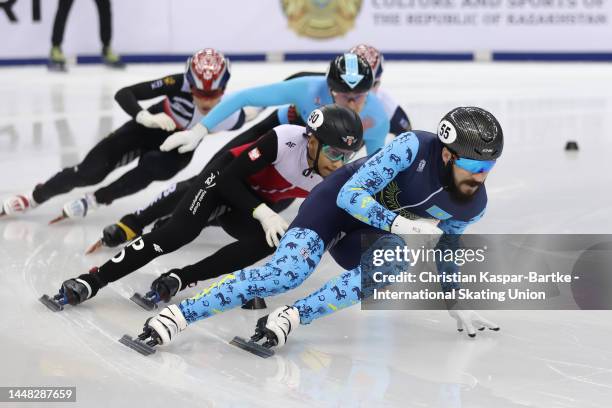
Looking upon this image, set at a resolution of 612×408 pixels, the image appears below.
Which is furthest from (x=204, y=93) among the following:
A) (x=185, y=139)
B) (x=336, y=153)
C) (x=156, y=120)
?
(x=336, y=153)

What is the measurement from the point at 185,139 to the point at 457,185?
6.69ft

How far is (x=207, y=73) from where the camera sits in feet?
18.4

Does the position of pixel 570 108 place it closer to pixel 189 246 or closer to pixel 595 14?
pixel 595 14

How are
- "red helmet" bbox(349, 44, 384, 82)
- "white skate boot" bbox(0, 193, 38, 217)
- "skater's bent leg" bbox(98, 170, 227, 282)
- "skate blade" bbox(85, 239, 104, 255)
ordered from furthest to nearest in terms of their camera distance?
"red helmet" bbox(349, 44, 384, 82), "white skate boot" bbox(0, 193, 38, 217), "skate blade" bbox(85, 239, 104, 255), "skater's bent leg" bbox(98, 170, 227, 282)

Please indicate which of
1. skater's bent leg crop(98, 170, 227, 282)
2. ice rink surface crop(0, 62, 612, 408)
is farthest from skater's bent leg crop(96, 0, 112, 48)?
skater's bent leg crop(98, 170, 227, 282)

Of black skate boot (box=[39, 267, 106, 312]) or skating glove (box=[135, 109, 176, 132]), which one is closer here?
black skate boot (box=[39, 267, 106, 312])

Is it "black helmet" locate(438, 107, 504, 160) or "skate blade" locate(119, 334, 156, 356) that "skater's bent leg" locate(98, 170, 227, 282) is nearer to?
"skate blade" locate(119, 334, 156, 356)

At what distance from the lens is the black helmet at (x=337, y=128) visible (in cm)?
398

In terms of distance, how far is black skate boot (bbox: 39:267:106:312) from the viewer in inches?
159

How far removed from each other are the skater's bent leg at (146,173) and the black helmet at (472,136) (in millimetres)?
2409

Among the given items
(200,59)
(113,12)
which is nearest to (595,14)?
(113,12)

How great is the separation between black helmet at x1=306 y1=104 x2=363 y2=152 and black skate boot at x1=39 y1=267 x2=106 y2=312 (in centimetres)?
107

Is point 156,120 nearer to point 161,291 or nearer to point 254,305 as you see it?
point 161,291

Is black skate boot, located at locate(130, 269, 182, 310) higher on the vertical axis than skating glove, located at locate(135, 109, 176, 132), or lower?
lower
